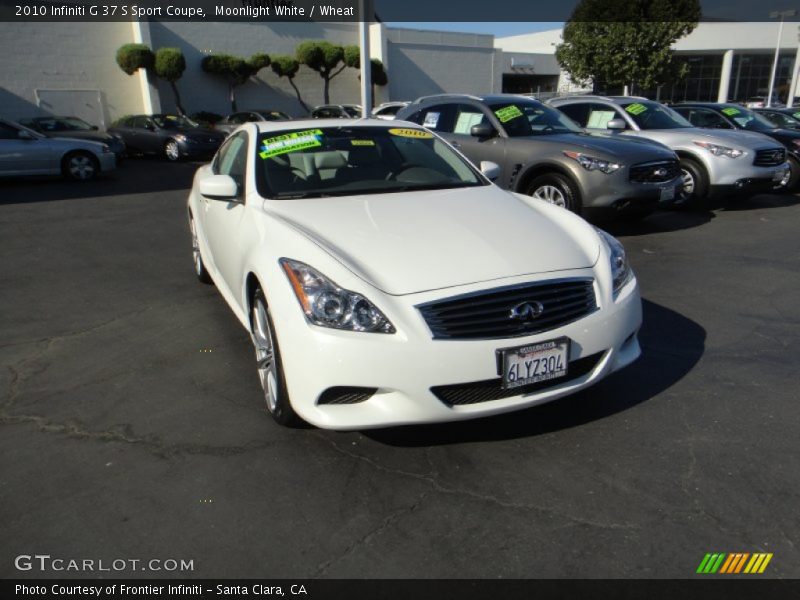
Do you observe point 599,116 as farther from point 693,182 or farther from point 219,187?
point 219,187

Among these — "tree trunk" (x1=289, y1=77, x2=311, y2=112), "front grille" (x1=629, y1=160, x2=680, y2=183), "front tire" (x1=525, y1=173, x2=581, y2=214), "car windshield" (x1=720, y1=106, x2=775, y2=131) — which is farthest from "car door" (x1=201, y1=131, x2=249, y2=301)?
"tree trunk" (x1=289, y1=77, x2=311, y2=112)

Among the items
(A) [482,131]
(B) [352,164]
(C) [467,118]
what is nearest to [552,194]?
(A) [482,131]

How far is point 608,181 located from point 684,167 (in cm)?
287

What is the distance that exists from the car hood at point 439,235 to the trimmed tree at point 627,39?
29.6 meters

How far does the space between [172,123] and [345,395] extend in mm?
18324

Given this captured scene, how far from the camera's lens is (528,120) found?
8.12 meters

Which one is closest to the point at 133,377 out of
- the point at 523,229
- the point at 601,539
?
the point at 523,229

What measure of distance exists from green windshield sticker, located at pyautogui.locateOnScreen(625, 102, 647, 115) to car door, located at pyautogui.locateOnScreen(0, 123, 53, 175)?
11393 mm

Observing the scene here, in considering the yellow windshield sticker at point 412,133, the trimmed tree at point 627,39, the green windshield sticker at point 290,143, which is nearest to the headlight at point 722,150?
the yellow windshield sticker at point 412,133

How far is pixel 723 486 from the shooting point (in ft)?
8.96

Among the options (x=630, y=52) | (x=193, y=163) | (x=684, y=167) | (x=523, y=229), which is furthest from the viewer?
(x=630, y=52)

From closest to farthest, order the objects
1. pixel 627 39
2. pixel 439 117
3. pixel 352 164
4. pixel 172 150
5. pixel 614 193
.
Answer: pixel 352 164
pixel 614 193
pixel 439 117
pixel 172 150
pixel 627 39

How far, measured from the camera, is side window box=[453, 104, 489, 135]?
26.9 ft

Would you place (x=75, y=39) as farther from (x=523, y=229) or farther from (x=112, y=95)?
(x=523, y=229)
